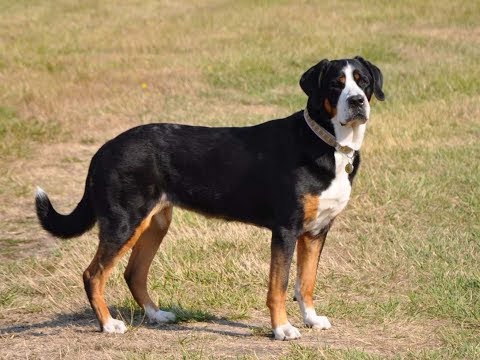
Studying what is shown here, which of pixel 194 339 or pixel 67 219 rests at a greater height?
pixel 67 219

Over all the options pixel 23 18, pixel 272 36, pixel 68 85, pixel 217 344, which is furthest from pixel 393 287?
pixel 23 18

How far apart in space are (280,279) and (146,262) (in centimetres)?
104

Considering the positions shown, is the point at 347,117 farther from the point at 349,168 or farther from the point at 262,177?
the point at 262,177

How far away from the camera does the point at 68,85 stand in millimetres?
15711

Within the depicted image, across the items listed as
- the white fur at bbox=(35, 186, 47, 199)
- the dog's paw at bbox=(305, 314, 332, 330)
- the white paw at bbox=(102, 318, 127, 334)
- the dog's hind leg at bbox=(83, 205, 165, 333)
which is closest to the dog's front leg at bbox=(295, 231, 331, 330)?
the dog's paw at bbox=(305, 314, 332, 330)

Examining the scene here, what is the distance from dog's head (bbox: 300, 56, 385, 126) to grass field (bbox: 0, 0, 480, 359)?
1.33 m

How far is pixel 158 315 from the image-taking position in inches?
252

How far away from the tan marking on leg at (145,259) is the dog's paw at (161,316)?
4cm

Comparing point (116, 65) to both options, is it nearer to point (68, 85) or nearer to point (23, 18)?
point (68, 85)

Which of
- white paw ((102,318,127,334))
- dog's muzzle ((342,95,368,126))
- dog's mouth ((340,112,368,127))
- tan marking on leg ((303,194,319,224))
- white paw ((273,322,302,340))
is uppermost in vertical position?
dog's muzzle ((342,95,368,126))

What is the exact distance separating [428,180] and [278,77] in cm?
716

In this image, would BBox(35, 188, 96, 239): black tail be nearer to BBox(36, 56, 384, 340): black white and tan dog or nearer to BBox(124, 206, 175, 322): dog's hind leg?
BBox(36, 56, 384, 340): black white and tan dog

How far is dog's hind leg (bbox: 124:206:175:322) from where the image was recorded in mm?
6430

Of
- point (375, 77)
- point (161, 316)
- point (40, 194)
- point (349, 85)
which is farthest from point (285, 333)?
point (40, 194)
